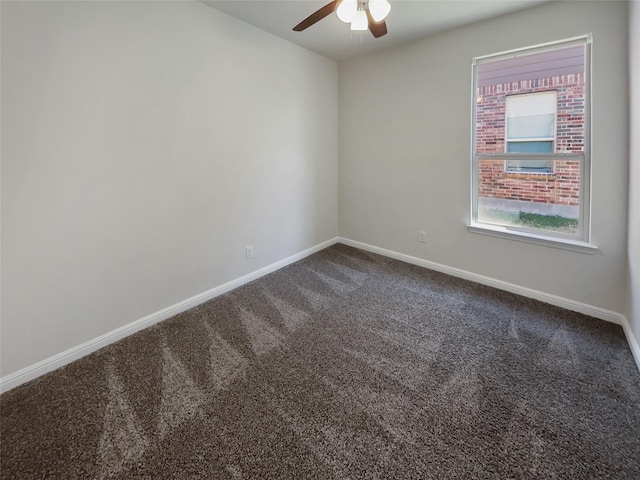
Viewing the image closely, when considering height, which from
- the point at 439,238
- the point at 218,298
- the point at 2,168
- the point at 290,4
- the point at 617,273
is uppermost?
the point at 290,4

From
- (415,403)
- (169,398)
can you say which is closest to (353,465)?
(415,403)

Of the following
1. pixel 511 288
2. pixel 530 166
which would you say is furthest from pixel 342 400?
pixel 530 166

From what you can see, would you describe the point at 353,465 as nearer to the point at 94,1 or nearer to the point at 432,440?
the point at 432,440

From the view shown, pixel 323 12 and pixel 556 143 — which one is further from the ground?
pixel 323 12

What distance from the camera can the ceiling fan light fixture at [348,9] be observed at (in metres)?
1.74

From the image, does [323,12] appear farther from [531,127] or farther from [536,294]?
[536,294]

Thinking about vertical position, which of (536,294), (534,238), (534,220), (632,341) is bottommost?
(632,341)

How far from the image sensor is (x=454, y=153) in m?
3.20

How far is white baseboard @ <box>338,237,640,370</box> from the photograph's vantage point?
2.27m

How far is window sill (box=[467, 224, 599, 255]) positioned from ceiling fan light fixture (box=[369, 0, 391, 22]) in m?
2.19

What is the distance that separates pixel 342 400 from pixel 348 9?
2223 millimetres

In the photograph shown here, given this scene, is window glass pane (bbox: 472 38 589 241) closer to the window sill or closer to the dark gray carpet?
the window sill

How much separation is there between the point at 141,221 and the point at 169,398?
1309 mm

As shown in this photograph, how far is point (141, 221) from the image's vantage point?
7.72ft
